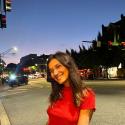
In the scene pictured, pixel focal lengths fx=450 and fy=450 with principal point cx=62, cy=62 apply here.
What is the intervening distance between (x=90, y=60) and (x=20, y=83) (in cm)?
5403

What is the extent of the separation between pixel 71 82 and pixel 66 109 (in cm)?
22

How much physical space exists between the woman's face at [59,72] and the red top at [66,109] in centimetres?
7

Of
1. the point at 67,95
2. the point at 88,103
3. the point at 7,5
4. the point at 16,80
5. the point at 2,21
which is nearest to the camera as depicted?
the point at 88,103

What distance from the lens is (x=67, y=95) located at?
366cm

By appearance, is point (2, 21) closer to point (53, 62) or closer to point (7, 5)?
point (7, 5)

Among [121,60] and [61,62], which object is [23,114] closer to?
[61,62]

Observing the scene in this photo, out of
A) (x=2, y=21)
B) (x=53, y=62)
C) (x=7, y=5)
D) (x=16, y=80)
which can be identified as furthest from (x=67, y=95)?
(x=16, y=80)

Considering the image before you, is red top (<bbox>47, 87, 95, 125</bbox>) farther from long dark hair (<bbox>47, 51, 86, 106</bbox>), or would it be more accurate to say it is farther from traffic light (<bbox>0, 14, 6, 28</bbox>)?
traffic light (<bbox>0, 14, 6, 28</bbox>)

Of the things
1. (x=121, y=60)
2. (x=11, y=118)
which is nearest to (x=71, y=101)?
(x=11, y=118)

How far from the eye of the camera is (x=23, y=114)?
52.9 ft

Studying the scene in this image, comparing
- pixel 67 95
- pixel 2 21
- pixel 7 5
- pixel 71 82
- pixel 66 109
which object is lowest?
pixel 66 109

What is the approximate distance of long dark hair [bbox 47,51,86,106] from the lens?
3.58 metres

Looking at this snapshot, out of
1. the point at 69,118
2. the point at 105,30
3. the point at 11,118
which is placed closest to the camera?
the point at 69,118

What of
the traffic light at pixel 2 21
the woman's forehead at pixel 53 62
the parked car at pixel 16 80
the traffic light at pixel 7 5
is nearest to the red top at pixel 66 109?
the woman's forehead at pixel 53 62
